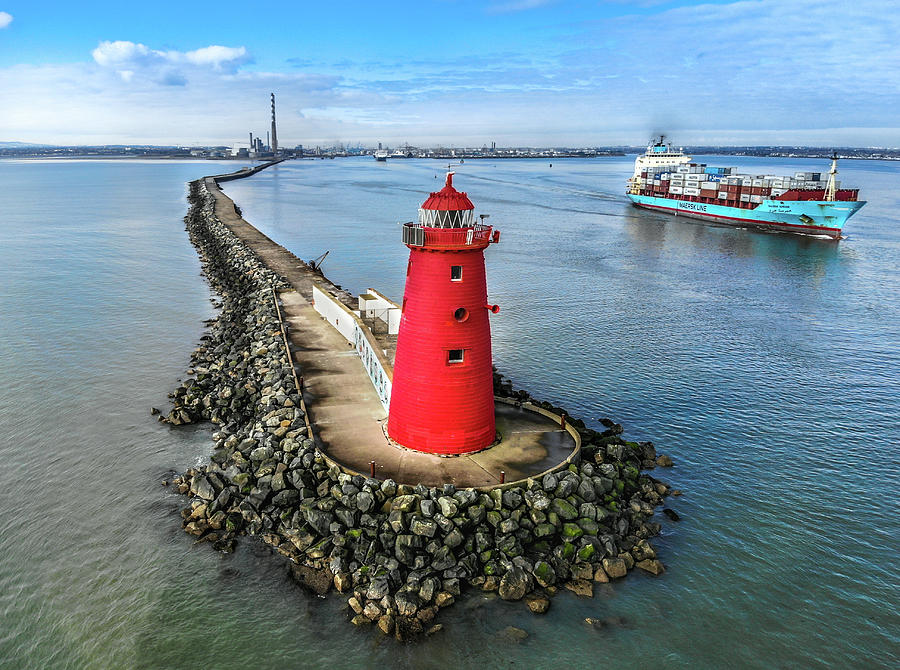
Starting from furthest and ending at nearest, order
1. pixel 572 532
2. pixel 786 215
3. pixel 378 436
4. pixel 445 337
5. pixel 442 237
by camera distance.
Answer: pixel 786 215 → pixel 378 436 → pixel 445 337 → pixel 442 237 → pixel 572 532

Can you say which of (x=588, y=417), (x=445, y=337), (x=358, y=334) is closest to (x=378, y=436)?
(x=445, y=337)

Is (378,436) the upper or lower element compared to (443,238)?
lower

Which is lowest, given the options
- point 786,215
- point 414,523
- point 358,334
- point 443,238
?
point 414,523

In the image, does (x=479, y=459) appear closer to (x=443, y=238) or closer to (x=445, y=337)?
(x=445, y=337)

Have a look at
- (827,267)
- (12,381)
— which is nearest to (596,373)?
(12,381)

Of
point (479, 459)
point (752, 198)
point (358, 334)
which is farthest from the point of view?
point (752, 198)

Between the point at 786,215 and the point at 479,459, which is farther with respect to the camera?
the point at 786,215
